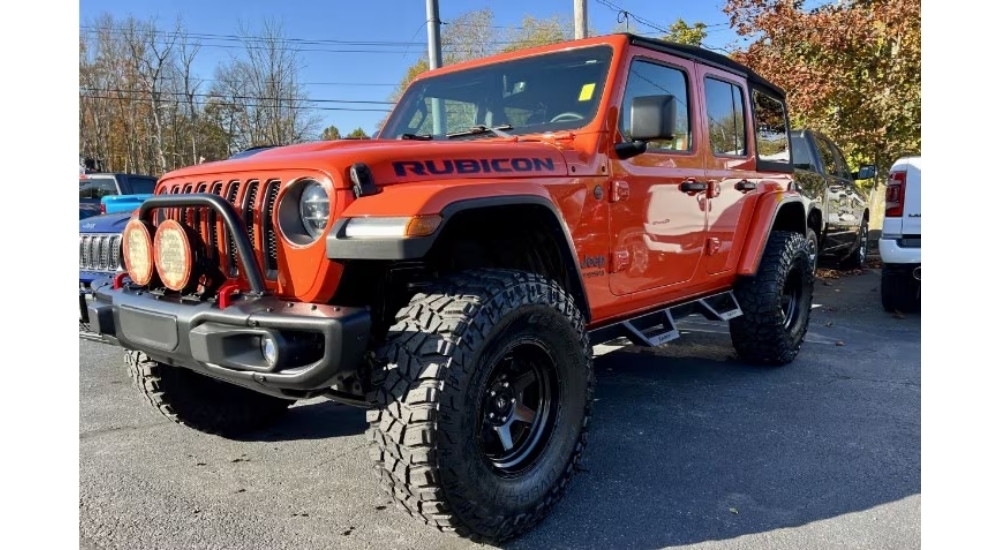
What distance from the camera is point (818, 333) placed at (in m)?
6.06

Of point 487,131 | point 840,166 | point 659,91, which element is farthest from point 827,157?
point 487,131

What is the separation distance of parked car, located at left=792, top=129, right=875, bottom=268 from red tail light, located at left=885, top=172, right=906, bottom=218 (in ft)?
2.75

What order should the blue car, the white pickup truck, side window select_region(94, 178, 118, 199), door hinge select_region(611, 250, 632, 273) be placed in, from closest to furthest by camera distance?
door hinge select_region(611, 250, 632, 273) → the blue car → the white pickup truck → side window select_region(94, 178, 118, 199)

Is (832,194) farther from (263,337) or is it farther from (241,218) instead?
(263,337)

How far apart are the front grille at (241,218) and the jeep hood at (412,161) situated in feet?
0.26

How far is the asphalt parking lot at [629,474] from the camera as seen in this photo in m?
2.45

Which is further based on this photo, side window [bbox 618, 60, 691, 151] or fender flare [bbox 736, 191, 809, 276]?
fender flare [bbox 736, 191, 809, 276]

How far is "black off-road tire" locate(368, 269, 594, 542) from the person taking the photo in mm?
2102

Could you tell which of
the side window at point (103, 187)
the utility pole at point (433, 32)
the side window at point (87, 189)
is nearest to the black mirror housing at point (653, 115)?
the utility pole at point (433, 32)

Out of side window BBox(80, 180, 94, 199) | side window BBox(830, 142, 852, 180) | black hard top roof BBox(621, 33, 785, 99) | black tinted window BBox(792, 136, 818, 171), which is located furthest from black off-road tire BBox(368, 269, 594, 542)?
side window BBox(80, 180, 94, 199)

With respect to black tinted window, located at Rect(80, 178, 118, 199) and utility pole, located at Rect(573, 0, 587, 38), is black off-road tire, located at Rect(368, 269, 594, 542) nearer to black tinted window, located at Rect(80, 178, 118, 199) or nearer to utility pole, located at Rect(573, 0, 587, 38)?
utility pole, located at Rect(573, 0, 587, 38)

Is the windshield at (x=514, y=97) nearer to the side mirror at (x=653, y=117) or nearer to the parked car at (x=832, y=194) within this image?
the side mirror at (x=653, y=117)

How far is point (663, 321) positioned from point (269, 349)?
243 cm

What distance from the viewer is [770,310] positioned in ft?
14.6
